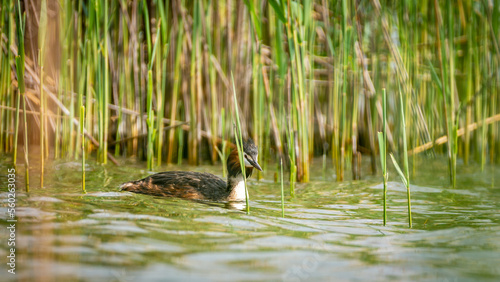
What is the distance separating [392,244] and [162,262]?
1286mm

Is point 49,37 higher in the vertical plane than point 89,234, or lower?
higher

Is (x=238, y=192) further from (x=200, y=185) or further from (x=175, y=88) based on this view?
(x=175, y=88)

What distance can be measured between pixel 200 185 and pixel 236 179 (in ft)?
1.01

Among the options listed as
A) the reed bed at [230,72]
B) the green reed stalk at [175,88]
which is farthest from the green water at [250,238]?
the green reed stalk at [175,88]

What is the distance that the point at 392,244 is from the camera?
10.0 feet

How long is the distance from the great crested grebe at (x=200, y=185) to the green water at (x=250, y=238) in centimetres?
19

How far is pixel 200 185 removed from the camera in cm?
478

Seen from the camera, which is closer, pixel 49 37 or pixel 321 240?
pixel 321 240

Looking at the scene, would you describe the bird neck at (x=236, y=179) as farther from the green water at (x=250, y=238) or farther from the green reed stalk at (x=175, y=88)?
the green reed stalk at (x=175, y=88)

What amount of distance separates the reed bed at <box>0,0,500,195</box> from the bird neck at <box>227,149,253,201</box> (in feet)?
1.31

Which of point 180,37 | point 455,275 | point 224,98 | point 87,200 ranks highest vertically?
point 180,37

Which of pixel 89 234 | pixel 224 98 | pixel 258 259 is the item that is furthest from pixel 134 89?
pixel 258 259

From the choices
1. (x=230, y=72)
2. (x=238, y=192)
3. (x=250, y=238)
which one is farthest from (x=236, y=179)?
(x=250, y=238)

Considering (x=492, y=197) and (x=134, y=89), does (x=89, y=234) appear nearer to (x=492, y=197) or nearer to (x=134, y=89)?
(x=492, y=197)
